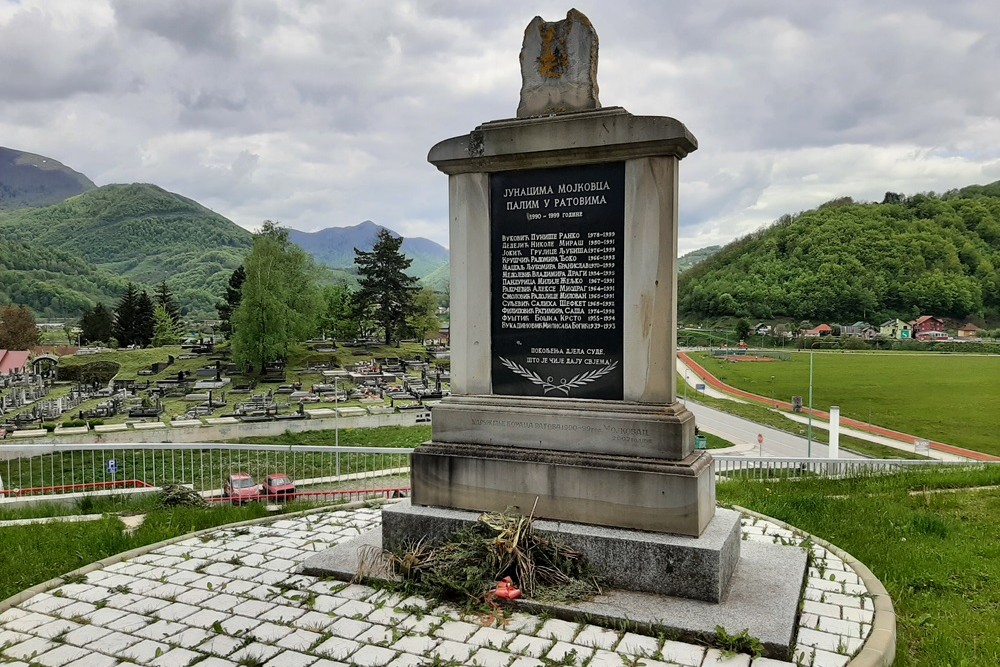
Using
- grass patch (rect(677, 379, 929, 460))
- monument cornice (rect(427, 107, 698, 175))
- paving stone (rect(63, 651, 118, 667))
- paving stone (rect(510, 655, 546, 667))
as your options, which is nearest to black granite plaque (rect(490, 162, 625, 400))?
monument cornice (rect(427, 107, 698, 175))

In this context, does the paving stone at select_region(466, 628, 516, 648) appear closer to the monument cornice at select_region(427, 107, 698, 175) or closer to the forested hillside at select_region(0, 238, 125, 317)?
the monument cornice at select_region(427, 107, 698, 175)

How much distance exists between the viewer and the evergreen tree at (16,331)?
57062mm

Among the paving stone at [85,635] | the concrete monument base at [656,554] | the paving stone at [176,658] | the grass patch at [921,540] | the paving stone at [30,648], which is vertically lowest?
the grass patch at [921,540]

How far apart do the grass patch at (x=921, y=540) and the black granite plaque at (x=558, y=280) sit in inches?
101

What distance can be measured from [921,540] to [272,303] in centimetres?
3794

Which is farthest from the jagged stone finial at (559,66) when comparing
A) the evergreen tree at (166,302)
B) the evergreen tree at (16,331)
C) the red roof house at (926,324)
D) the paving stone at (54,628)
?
the evergreen tree at (166,302)

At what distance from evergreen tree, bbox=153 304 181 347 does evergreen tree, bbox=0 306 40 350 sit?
10407mm

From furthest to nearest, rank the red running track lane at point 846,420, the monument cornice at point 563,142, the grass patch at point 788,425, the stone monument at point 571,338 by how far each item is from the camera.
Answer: the red running track lane at point 846,420
the grass patch at point 788,425
the monument cornice at point 563,142
the stone monument at point 571,338

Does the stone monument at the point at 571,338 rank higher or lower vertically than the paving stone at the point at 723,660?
higher

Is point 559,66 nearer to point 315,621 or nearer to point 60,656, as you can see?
point 315,621

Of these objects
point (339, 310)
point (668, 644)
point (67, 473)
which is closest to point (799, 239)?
point (339, 310)

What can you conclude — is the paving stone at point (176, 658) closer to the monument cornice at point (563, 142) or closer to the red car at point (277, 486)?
the monument cornice at point (563, 142)

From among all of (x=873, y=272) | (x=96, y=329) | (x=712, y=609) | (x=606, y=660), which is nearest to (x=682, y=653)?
(x=606, y=660)

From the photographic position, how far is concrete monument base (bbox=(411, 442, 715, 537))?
4.64 meters
